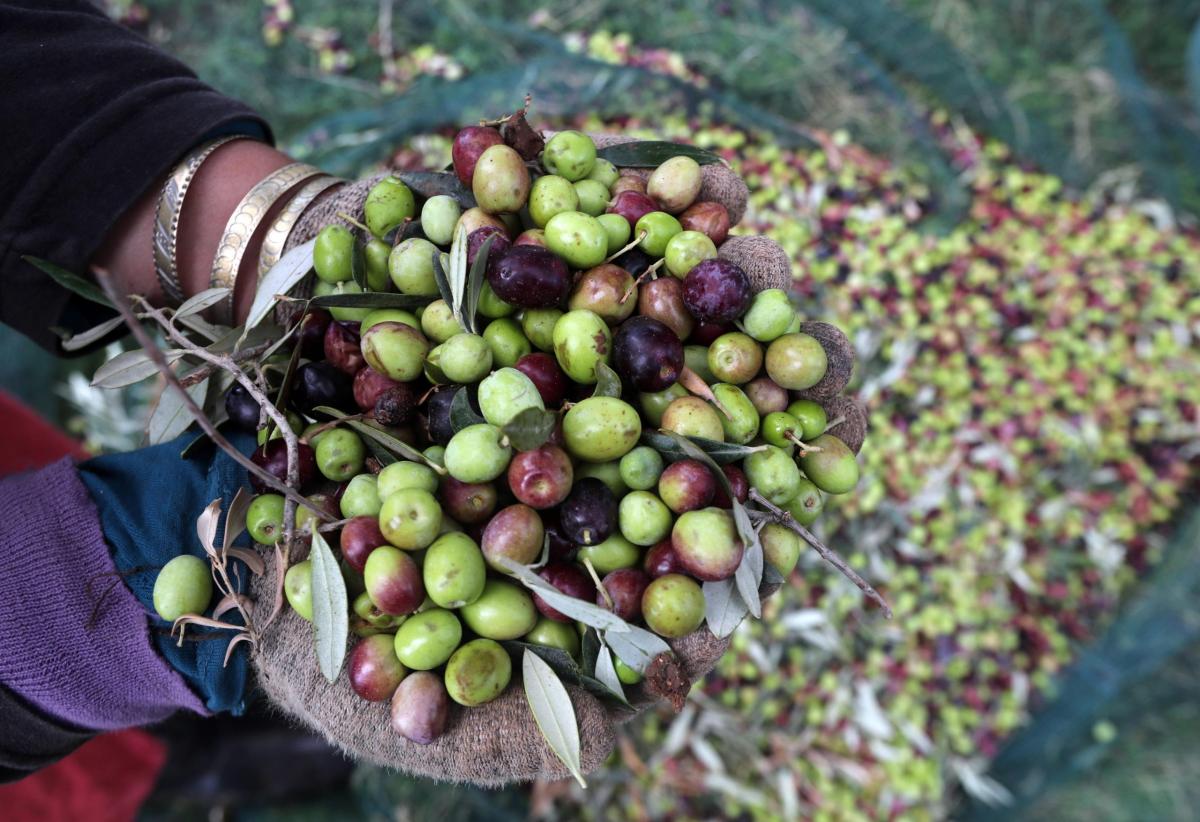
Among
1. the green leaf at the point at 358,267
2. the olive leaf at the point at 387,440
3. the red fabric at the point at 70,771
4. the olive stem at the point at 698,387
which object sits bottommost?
the red fabric at the point at 70,771

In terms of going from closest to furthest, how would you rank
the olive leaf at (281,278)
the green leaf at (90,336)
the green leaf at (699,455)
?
the green leaf at (699,455) → the olive leaf at (281,278) → the green leaf at (90,336)

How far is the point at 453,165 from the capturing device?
174cm

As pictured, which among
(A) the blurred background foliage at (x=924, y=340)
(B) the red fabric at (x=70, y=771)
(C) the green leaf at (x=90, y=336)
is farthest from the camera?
(A) the blurred background foliage at (x=924, y=340)

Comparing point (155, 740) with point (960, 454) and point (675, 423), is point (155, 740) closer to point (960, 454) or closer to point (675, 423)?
point (675, 423)

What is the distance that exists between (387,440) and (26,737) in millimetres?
921

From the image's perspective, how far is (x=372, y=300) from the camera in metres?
1.51

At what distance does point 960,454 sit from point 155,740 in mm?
3332

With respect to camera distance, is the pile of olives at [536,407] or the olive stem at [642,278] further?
the olive stem at [642,278]

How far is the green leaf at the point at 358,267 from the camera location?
1.57 m

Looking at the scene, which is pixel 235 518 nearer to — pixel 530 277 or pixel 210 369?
pixel 210 369

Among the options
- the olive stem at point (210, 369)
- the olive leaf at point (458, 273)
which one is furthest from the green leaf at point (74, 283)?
the olive leaf at point (458, 273)

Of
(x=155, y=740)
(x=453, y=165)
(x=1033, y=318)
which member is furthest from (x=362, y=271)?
(x=1033, y=318)

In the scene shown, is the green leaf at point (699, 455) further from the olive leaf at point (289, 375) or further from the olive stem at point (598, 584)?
the olive leaf at point (289, 375)

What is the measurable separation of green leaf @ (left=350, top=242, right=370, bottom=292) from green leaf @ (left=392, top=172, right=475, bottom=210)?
217 millimetres
